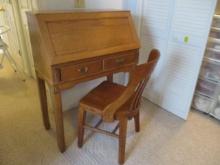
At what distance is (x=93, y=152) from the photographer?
64.9 inches

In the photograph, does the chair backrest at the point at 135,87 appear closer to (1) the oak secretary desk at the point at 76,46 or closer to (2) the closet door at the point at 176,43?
(1) the oak secretary desk at the point at 76,46

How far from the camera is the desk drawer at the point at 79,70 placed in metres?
1.30

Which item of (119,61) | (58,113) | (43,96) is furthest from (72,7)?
(58,113)

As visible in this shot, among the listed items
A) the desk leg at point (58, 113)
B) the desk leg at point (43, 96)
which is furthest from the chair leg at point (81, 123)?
the desk leg at point (43, 96)

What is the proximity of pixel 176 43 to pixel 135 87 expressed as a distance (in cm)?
100

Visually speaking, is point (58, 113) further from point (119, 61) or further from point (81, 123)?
point (119, 61)

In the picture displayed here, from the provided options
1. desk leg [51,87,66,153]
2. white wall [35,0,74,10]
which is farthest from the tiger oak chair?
white wall [35,0,74,10]

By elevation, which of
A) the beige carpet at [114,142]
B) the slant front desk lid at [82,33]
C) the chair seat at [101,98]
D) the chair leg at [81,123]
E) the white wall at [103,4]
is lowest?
the beige carpet at [114,142]

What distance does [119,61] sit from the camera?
157cm

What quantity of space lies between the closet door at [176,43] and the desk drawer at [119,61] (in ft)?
1.84

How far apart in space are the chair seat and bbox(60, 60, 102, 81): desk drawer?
237 millimetres

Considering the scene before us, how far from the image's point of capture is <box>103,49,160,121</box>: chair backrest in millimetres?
1130

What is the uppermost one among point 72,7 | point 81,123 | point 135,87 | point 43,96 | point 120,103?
point 72,7

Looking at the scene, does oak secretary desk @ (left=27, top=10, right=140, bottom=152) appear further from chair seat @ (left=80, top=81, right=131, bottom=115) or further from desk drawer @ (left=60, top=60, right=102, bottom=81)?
chair seat @ (left=80, top=81, right=131, bottom=115)
